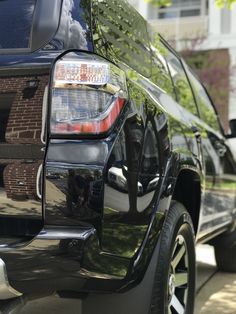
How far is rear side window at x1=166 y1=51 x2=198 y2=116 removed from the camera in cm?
387

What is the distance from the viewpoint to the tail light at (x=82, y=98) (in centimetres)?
220

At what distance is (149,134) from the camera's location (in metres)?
2.55

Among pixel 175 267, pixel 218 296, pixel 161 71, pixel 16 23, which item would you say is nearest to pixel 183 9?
pixel 218 296

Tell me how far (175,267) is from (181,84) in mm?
1595

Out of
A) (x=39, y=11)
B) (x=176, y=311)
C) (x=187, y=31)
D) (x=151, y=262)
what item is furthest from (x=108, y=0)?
(x=187, y=31)

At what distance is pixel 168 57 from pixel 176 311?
1.82m

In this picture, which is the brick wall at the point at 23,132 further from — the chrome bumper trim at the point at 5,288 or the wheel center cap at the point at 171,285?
the wheel center cap at the point at 171,285

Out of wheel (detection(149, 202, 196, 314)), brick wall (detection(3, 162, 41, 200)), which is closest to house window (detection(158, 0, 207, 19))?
wheel (detection(149, 202, 196, 314))

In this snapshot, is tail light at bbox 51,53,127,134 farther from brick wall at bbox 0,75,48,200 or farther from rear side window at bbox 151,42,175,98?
rear side window at bbox 151,42,175,98

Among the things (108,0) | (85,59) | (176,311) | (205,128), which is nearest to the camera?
(85,59)

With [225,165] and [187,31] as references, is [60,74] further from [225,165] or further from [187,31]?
[187,31]

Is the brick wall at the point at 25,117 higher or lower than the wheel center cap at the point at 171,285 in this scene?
higher

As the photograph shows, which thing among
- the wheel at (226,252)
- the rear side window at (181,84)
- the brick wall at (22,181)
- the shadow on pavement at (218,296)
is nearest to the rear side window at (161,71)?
the rear side window at (181,84)

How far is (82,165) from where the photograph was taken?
2160mm
